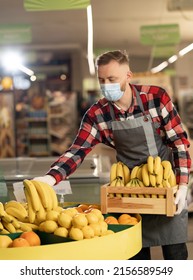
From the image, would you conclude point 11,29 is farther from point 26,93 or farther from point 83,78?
point 83,78

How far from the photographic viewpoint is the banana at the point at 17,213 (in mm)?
2629

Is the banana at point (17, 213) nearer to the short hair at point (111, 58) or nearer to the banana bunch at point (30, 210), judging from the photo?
the banana bunch at point (30, 210)

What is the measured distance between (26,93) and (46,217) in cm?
1146

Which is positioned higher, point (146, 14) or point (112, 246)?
point (146, 14)

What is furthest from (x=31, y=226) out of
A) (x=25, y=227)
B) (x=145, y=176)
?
(x=145, y=176)

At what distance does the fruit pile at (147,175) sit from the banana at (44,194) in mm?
312

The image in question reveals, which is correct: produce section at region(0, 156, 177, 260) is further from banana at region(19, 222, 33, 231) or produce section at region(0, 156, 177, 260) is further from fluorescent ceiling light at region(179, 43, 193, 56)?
fluorescent ceiling light at region(179, 43, 193, 56)

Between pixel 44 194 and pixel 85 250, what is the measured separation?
1.42ft

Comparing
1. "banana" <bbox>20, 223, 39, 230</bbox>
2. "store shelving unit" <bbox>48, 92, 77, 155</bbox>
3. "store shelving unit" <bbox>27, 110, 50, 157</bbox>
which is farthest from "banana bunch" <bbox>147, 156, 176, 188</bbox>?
"store shelving unit" <bbox>27, 110, 50, 157</bbox>

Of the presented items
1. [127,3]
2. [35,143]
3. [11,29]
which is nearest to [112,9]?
[127,3]

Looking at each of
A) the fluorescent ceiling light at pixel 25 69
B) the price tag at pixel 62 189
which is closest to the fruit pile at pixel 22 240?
the price tag at pixel 62 189

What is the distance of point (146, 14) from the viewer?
12.6 m
